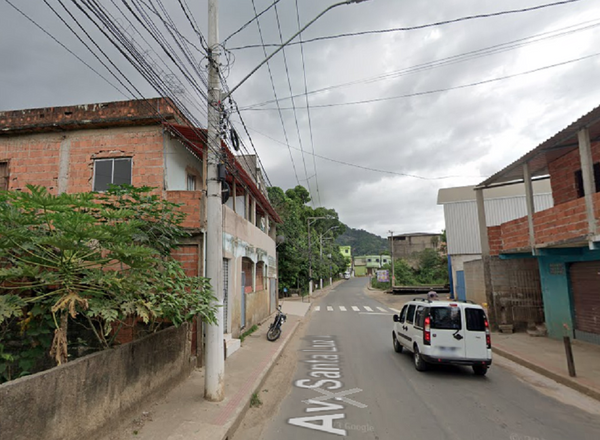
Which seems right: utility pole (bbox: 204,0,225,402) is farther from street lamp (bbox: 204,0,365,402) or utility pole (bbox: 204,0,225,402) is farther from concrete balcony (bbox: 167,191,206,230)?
concrete balcony (bbox: 167,191,206,230)

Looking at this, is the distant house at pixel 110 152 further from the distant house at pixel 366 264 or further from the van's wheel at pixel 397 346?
the distant house at pixel 366 264

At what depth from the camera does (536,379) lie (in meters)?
8.47

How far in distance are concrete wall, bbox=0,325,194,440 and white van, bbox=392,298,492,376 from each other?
18.9 feet

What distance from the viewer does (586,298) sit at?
12023mm

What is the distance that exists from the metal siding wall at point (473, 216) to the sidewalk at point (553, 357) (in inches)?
598

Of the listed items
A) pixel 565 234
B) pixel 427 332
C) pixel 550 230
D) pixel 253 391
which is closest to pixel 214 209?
pixel 253 391

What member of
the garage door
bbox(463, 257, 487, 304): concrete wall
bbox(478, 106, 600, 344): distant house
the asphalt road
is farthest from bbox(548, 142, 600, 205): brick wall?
the asphalt road

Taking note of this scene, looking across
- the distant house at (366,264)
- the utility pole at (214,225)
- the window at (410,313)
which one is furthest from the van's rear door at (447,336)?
the distant house at (366,264)

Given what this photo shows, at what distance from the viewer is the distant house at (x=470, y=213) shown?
1074 inches

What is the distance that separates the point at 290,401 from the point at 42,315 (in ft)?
14.9

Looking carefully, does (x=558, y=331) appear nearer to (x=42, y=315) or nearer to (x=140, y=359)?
(x=140, y=359)

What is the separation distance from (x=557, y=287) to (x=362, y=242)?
139518mm

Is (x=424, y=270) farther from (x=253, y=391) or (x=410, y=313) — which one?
(x=253, y=391)

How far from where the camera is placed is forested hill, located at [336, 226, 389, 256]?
143 metres
